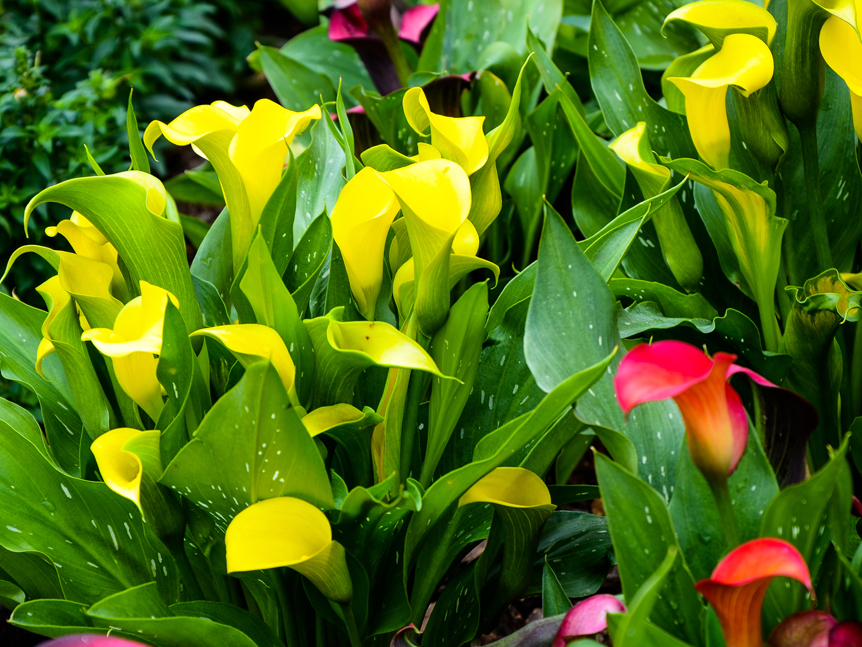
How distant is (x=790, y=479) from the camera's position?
54 centimetres

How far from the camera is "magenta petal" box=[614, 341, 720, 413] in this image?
1.20 ft

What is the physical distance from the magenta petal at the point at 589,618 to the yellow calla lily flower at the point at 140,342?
33 cm

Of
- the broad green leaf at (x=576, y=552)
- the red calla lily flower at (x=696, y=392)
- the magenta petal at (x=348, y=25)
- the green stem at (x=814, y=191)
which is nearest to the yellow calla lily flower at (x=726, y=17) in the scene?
the green stem at (x=814, y=191)

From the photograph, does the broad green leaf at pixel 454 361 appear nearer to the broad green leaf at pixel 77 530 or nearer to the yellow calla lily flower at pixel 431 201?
the yellow calla lily flower at pixel 431 201

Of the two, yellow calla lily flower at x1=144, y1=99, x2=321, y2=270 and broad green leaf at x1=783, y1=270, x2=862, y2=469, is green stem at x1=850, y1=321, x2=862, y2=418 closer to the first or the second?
broad green leaf at x1=783, y1=270, x2=862, y2=469

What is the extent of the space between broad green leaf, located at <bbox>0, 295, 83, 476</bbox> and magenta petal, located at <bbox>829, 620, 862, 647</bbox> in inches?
24.7

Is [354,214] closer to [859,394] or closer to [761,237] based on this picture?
[761,237]

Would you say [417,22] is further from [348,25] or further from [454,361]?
[454,361]

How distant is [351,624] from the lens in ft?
1.87

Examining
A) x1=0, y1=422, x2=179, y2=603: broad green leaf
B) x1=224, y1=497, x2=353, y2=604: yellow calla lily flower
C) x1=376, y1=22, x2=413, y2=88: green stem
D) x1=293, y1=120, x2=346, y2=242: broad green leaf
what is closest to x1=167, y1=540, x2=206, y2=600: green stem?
x1=0, y1=422, x2=179, y2=603: broad green leaf

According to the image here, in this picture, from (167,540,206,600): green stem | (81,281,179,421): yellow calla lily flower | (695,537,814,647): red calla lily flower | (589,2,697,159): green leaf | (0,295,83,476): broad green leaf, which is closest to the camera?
(695,537,814,647): red calla lily flower

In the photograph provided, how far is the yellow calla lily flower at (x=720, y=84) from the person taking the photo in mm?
589

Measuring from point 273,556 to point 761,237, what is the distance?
0.53 meters

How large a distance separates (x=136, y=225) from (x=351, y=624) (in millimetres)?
362
